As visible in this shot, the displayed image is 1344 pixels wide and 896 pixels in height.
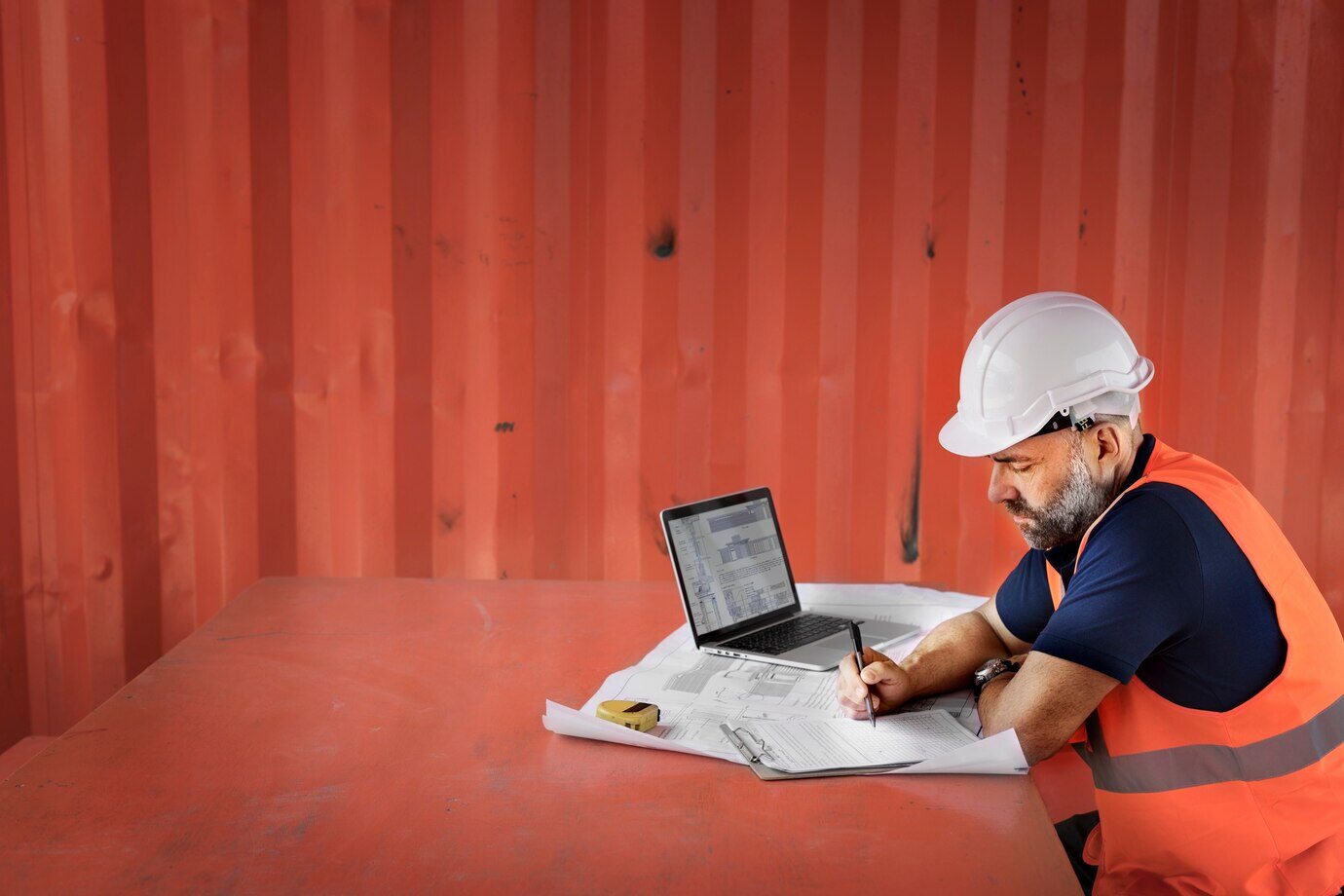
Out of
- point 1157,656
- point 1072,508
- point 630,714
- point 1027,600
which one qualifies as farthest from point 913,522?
point 630,714

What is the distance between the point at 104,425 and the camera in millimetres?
3365

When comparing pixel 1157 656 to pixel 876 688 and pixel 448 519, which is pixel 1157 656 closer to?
pixel 876 688

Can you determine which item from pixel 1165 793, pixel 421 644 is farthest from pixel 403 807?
pixel 1165 793

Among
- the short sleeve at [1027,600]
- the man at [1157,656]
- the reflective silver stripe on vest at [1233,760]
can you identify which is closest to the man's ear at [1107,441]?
the man at [1157,656]

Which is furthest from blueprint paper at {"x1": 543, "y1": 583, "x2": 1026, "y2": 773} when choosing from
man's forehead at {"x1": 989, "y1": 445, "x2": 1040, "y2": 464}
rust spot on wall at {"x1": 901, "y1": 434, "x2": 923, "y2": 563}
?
rust spot on wall at {"x1": 901, "y1": 434, "x2": 923, "y2": 563}

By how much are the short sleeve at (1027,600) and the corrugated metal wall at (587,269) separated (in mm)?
1298

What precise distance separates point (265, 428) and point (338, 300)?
0.44m

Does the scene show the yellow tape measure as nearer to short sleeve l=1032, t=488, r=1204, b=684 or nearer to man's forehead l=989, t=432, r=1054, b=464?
short sleeve l=1032, t=488, r=1204, b=684

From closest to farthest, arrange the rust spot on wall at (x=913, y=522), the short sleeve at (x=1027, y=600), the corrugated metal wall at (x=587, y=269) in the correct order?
the short sleeve at (x=1027, y=600) < the corrugated metal wall at (x=587, y=269) < the rust spot on wall at (x=913, y=522)

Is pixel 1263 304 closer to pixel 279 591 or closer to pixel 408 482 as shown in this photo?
pixel 408 482

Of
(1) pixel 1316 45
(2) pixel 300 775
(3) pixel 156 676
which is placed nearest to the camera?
(2) pixel 300 775

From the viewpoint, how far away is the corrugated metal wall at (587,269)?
3285mm

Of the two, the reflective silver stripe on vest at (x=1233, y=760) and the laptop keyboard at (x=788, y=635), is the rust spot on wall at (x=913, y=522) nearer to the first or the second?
the laptop keyboard at (x=788, y=635)

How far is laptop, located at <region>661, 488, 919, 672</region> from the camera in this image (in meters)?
2.16
